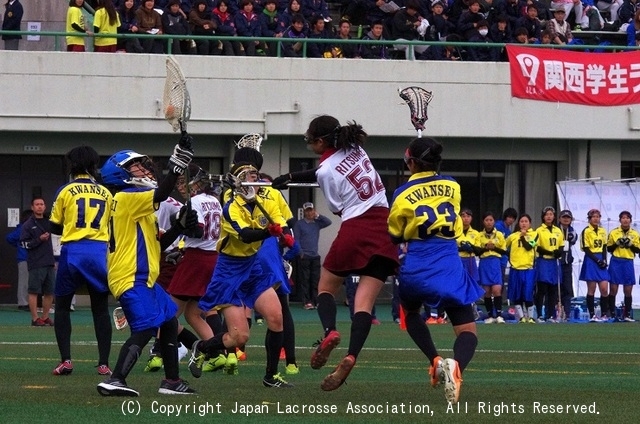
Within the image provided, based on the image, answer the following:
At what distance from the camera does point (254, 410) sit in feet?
29.2

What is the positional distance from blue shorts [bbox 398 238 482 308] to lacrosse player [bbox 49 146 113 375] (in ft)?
11.7

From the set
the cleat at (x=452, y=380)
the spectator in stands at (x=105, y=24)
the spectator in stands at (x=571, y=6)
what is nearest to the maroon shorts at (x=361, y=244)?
the cleat at (x=452, y=380)

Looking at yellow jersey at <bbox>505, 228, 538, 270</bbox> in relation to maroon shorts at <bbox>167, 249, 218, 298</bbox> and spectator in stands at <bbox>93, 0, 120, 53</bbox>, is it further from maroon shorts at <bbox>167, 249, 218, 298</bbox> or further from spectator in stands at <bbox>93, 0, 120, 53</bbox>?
maroon shorts at <bbox>167, 249, 218, 298</bbox>

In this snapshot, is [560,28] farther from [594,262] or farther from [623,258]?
[594,262]

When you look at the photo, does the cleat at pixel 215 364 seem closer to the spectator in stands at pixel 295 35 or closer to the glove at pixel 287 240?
the glove at pixel 287 240

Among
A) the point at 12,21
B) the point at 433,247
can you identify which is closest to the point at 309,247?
the point at 12,21

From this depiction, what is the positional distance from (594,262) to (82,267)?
15.6 metres

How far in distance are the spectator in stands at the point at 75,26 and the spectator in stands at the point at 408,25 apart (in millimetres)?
6549

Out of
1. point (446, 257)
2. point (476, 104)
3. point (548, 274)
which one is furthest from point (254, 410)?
point (476, 104)

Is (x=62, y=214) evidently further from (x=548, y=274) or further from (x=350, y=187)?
(x=548, y=274)

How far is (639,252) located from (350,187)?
16749 mm

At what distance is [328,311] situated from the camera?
10484 millimetres

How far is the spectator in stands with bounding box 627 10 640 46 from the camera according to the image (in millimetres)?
31453

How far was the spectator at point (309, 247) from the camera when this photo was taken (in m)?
28.6
